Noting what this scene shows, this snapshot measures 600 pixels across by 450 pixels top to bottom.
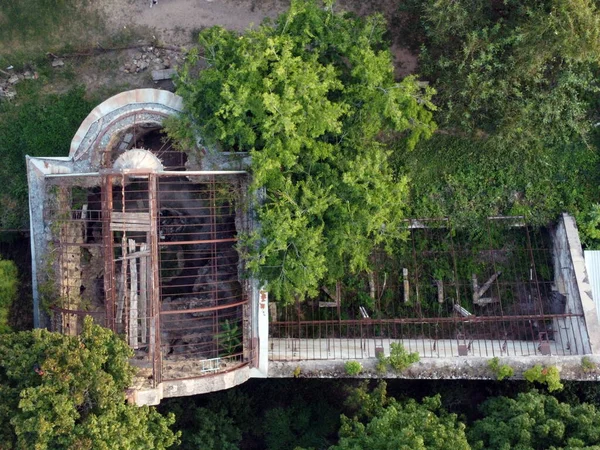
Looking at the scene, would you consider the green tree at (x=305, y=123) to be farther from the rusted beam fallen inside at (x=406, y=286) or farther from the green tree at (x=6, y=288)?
the green tree at (x=6, y=288)

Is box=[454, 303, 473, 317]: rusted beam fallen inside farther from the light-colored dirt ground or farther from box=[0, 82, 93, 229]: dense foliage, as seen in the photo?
box=[0, 82, 93, 229]: dense foliage

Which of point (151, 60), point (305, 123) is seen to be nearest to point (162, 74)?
point (151, 60)

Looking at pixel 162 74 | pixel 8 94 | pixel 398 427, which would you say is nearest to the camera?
pixel 398 427

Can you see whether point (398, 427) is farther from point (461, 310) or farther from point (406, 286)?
point (406, 286)

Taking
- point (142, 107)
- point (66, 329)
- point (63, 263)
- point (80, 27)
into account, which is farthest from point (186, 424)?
point (80, 27)

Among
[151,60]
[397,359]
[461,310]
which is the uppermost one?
[151,60]

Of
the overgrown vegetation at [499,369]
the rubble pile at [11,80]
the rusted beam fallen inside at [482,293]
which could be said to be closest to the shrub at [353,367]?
the overgrown vegetation at [499,369]
